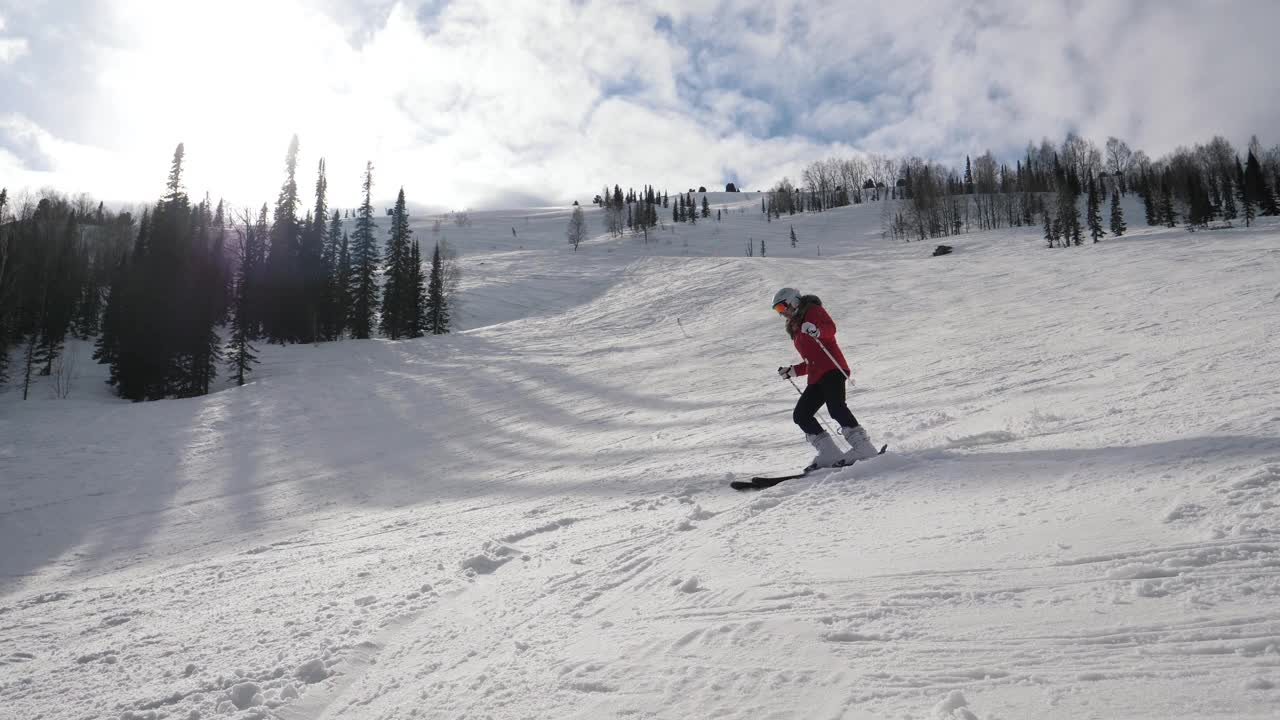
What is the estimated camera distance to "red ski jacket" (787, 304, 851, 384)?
635 cm

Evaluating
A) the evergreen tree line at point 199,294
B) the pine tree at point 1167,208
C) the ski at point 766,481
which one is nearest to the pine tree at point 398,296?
the evergreen tree line at point 199,294

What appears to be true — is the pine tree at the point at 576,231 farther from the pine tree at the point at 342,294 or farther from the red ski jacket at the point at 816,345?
the red ski jacket at the point at 816,345

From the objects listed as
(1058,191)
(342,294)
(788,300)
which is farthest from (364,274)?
(1058,191)

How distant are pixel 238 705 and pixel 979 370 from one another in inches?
549

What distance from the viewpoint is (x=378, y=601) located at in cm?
445

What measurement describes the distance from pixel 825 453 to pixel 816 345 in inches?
46.8

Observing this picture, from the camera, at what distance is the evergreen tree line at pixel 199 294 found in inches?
1325

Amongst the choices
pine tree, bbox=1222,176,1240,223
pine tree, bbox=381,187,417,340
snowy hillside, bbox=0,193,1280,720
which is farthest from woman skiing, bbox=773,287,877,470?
pine tree, bbox=1222,176,1240,223

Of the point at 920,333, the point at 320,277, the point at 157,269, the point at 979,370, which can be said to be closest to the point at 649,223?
the point at 320,277

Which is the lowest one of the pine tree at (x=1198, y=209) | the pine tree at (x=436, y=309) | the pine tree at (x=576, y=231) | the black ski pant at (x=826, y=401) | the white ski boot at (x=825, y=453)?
the white ski boot at (x=825, y=453)

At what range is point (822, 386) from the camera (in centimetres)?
643

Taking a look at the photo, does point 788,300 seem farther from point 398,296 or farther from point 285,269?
point 285,269

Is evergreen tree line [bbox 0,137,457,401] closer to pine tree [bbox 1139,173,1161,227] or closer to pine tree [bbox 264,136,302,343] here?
pine tree [bbox 264,136,302,343]

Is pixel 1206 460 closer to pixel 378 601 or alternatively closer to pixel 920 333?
pixel 378 601
